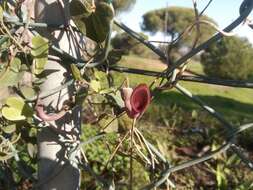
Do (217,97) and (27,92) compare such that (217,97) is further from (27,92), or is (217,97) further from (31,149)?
(27,92)

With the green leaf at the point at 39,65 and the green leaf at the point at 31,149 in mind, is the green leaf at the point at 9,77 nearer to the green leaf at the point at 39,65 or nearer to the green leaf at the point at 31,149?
the green leaf at the point at 39,65

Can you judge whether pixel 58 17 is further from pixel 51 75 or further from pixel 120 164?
pixel 120 164

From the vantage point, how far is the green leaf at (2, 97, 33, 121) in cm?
57

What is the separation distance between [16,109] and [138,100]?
155mm

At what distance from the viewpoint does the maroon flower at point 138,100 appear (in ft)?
1.61

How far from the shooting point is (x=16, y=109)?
578 mm

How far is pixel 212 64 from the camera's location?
29.0 feet

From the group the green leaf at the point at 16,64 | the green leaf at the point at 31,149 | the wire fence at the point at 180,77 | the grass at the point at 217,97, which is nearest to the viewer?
the wire fence at the point at 180,77

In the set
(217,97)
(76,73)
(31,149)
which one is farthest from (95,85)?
(217,97)

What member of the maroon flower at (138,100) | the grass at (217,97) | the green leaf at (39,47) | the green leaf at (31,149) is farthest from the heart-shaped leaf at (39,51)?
the grass at (217,97)

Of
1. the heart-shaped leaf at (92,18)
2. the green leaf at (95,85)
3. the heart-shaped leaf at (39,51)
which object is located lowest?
the green leaf at (95,85)

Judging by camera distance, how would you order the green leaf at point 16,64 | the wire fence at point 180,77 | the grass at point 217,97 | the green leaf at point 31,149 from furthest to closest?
the grass at point 217,97
the green leaf at point 31,149
the green leaf at point 16,64
the wire fence at point 180,77

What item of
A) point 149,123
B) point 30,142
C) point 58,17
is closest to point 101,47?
point 58,17

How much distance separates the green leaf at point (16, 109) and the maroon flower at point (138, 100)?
0.40 ft
